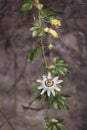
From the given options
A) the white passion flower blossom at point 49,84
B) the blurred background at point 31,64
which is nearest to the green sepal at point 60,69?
the white passion flower blossom at point 49,84

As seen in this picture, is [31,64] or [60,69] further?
[31,64]

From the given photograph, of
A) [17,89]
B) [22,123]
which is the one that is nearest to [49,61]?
[17,89]

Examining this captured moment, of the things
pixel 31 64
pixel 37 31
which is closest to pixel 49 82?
pixel 37 31

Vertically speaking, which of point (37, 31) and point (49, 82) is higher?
point (37, 31)

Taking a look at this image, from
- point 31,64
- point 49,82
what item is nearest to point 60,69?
point 49,82

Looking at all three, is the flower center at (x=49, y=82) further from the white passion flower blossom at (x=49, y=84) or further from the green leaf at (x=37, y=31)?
the green leaf at (x=37, y=31)

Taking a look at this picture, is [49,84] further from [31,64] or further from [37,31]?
[31,64]

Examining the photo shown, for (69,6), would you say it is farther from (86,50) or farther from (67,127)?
(67,127)

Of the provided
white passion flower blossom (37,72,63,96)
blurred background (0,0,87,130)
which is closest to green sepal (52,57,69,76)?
white passion flower blossom (37,72,63,96)

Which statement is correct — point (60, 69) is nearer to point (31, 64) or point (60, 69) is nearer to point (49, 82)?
point (49, 82)
